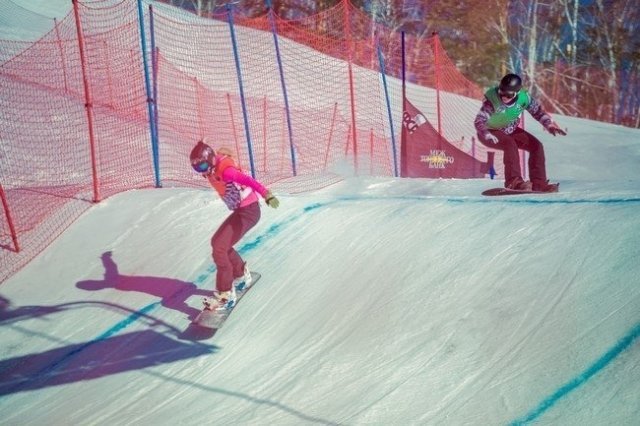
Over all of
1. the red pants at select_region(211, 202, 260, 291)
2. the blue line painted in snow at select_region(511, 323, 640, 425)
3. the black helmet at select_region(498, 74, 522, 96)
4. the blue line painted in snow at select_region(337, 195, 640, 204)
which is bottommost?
the blue line painted in snow at select_region(511, 323, 640, 425)

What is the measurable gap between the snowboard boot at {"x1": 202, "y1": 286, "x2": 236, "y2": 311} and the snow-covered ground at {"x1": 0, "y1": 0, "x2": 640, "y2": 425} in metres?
0.13

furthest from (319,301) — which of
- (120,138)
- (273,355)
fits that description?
(120,138)

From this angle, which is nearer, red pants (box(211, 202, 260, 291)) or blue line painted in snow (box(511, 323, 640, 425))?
blue line painted in snow (box(511, 323, 640, 425))

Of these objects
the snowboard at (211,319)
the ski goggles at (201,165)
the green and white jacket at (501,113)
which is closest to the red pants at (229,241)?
the snowboard at (211,319)

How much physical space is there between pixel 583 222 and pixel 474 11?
31.3m

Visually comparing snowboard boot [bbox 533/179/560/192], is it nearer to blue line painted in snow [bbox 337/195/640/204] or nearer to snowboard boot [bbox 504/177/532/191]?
snowboard boot [bbox 504/177/532/191]

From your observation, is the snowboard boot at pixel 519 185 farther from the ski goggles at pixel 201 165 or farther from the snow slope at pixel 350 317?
the ski goggles at pixel 201 165

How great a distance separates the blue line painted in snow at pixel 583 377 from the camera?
313 centimetres

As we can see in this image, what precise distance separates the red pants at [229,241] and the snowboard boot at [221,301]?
5cm

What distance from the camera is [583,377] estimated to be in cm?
324

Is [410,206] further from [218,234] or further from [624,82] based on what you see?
[624,82]

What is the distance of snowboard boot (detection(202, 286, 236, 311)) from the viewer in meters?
5.29

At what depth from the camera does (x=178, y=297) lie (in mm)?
6059

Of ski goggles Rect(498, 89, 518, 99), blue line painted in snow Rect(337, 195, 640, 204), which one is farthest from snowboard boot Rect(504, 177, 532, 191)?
ski goggles Rect(498, 89, 518, 99)
